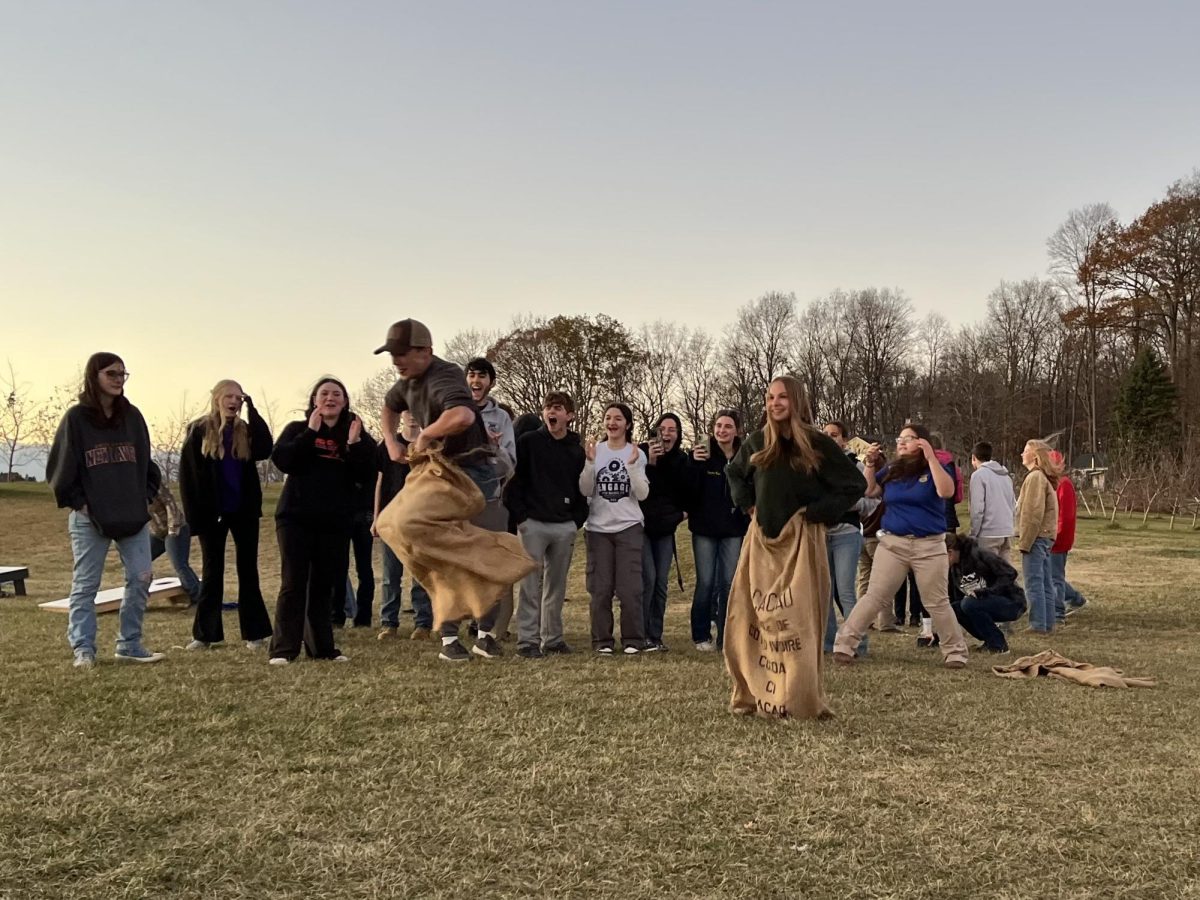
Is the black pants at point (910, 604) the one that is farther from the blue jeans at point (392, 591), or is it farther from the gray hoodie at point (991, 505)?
the blue jeans at point (392, 591)

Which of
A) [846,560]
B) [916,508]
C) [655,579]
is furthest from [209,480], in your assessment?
[916,508]

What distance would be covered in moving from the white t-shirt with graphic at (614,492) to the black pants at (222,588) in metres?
2.61

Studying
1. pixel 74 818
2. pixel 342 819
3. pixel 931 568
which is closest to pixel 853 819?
pixel 342 819

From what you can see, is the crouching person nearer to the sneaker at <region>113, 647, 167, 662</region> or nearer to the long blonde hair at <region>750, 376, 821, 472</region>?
the long blonde hair at <region>750, 376, 821, 472</region>

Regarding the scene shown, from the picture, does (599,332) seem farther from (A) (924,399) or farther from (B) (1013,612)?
(B) (1013,612)

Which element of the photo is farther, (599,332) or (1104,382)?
(1104,382)

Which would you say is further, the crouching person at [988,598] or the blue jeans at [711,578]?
the blue jeans at [711,578]

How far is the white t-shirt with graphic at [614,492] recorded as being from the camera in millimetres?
7656

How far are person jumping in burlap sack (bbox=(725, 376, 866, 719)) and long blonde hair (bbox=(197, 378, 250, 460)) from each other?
3.88 meters

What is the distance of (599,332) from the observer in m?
50.0

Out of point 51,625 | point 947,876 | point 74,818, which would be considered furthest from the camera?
point 51,625

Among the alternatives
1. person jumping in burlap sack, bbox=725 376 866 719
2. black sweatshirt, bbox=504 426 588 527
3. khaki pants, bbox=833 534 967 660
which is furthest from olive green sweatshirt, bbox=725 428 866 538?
black sweatshirt, bbox=504 426 588 527

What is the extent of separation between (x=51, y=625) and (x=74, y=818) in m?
6.23

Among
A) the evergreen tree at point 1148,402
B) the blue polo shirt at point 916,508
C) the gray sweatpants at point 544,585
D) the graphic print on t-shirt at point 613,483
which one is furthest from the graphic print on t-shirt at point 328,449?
the evergreen tree at point 1148,402
